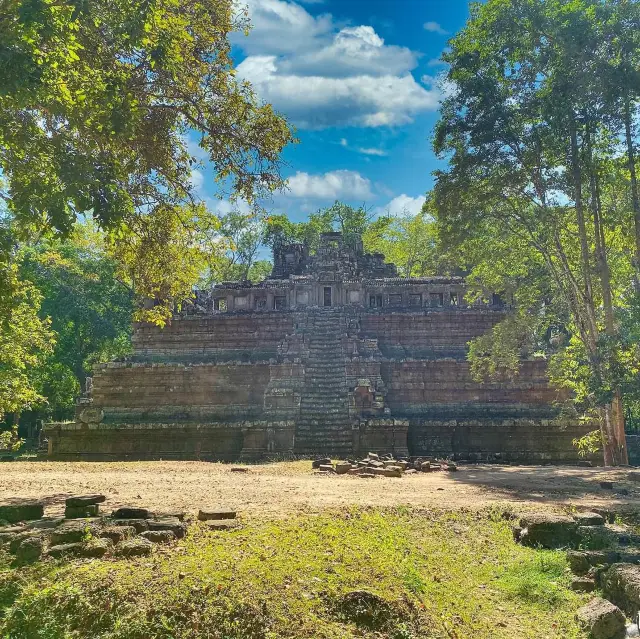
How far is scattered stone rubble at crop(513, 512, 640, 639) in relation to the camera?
193 inches

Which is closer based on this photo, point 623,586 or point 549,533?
point 623,586

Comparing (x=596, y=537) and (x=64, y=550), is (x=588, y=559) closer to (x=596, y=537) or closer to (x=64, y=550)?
(x=596, y=537)

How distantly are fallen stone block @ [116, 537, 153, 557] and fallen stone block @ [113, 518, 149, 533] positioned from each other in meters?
0.58

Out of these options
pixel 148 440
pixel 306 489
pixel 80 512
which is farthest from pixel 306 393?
pixel 80 512

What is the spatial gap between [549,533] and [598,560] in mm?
997

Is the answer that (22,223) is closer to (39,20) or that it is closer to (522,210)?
(39,20)

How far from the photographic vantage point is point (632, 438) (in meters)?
25.6

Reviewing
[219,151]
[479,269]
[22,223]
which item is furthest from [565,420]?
[22,223]

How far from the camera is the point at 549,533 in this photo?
7.20 meters

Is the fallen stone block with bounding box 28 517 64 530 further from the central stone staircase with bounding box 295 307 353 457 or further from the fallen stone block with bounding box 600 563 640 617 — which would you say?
the central stone staircase with bounding box 295 307 353 457

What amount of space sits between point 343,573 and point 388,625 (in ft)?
2.50

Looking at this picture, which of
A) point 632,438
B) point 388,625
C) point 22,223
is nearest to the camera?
point 388,625

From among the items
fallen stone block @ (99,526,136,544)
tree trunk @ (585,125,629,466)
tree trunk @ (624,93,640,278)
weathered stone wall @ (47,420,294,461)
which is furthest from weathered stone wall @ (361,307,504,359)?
fallen stone block @ (99,526,136,544)

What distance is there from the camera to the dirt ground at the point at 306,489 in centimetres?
909
